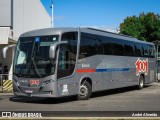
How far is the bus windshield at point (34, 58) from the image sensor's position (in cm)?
1597

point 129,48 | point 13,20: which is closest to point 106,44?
point 129,48

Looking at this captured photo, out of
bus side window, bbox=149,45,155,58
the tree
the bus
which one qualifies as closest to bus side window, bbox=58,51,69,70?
the bus

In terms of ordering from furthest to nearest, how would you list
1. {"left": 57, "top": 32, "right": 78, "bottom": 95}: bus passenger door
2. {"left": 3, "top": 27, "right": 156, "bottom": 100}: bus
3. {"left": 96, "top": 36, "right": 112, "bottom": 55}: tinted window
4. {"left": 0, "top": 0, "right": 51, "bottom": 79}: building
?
{"left": 0, "top": 0, "right": 51, "bottom": 79}: building < {"left": 96, "top": 36, "right": 112, "bottom": 55}: tinted window < {"left": 57, "top": 32, "right": 78, "bottom": 95}: bus passenger door < {"left": 3, "top": 27, "right": 156, "bottom": 100}: bus

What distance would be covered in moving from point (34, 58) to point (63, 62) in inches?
46.4

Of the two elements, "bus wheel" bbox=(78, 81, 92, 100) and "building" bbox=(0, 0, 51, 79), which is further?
"building" bbox=(0, 0, 51, 79)

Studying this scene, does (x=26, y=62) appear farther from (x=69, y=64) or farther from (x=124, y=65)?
(x=124, y=65)

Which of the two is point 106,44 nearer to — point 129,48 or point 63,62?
point 129,48

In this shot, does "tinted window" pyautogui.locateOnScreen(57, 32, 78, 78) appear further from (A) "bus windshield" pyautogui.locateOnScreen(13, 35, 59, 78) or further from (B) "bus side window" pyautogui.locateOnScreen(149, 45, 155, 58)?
(B) "bus side window" pyautogui.locateOnScreen(149, 45, 155, 58)

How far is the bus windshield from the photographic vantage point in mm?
15969

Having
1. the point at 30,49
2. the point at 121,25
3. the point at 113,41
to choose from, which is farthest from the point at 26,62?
the point at 121,25

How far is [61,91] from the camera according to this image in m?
16.2

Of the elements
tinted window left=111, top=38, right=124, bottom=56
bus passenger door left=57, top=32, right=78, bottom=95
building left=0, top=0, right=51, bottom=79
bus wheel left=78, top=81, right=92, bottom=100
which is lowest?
bus wheel left=78, top=81, right=92, bottom=100

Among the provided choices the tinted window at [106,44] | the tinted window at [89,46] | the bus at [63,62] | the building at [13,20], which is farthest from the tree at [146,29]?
the tinted window at [89,46]

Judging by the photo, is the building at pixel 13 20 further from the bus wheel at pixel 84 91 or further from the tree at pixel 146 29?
the tree at pixel 146 29
